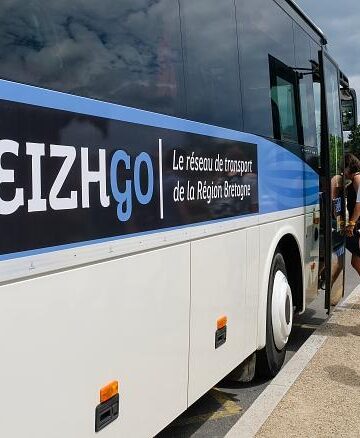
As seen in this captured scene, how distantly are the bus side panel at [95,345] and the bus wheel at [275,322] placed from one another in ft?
5.64

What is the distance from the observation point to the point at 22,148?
2041 millimetres

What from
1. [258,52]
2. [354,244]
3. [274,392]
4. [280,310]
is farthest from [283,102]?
[354,244]

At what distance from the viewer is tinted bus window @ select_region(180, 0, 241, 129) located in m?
3.40

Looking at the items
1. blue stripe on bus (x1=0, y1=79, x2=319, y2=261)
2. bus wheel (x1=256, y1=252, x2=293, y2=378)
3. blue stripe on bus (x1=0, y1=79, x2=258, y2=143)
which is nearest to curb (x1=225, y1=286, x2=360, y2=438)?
bus wheel (x1=256, y1=252, x2=293, y2=378)

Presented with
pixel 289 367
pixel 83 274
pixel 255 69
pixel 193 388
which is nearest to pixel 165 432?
pixel 193 388

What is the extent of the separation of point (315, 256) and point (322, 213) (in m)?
0.48

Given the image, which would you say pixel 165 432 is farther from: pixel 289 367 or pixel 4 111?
pixel 4 111

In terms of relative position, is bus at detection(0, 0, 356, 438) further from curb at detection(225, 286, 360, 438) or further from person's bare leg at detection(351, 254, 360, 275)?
person's bare leg at detection(351, 254, 360, 275)

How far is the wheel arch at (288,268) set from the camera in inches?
182

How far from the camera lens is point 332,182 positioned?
641 centimetres

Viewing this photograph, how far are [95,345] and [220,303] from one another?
57.0 inches

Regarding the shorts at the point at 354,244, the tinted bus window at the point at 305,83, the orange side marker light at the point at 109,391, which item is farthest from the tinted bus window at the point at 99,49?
the shorts at the point at 354,244

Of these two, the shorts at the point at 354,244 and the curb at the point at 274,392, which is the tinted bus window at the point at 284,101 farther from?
the shorts at the point at 354,244

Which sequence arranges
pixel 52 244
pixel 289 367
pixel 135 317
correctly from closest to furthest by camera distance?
pixel 52 244 < pixel 135 317 < pixel 289 367
